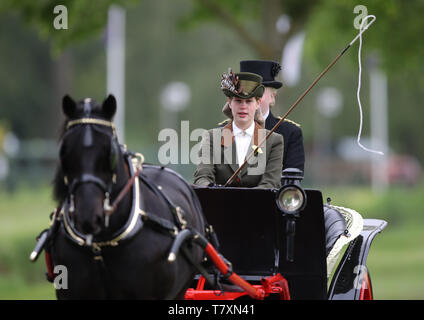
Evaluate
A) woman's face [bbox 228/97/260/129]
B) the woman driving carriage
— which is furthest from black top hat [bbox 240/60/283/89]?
woman's face [bbox 228/97/260/129]

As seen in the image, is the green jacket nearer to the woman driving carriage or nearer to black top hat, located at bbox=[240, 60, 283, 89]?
the woman driving carriage

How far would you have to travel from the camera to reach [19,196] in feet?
66.4

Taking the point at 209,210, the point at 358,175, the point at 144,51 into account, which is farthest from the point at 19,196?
the point at 358,175

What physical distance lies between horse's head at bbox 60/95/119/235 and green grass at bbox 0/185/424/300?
6.41 m

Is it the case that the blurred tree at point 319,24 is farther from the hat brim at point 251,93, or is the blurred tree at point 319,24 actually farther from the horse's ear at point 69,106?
the horse's ear at point 69,106

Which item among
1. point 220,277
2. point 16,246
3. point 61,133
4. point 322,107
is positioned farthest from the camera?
point 322,107

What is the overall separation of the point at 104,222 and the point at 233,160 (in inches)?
86.3

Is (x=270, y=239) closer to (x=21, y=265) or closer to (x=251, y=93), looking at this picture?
(x=251, y=93)

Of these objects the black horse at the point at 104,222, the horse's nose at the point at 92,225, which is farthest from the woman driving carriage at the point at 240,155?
the horse's nose at the point at 92,225

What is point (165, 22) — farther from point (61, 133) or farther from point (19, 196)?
point (61, 133)

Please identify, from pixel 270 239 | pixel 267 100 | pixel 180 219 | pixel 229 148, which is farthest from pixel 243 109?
pixel 180 219

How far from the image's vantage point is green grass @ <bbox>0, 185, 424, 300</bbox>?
12805mm

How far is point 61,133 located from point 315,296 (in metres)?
2.39

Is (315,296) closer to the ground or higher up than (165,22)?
closer to the ground
